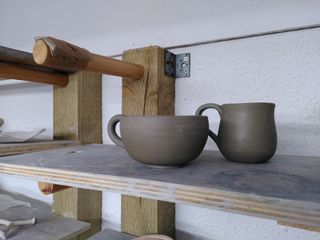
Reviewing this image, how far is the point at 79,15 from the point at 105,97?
0.31m

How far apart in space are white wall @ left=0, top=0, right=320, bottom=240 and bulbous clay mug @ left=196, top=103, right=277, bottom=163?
18cm

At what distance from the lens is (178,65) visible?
0.68 meters

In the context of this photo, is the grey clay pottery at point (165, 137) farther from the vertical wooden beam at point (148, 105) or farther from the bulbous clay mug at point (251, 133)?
the vertical wooden beam at point (148, 105)

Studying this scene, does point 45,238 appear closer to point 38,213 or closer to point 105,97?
point 38,213

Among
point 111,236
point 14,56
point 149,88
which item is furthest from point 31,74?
point 111,236

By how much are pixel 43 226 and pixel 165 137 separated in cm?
54

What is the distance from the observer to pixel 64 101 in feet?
2.54

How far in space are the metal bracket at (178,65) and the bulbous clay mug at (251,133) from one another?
0.27 metres

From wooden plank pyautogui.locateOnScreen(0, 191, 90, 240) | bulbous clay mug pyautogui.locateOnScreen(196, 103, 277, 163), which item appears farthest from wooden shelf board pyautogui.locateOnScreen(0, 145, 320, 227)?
wooden plank pyautogui.locateOnScreen(0, 191, 90, 240)

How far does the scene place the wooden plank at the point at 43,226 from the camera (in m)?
0.64

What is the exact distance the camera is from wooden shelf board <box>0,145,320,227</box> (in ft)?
0.82

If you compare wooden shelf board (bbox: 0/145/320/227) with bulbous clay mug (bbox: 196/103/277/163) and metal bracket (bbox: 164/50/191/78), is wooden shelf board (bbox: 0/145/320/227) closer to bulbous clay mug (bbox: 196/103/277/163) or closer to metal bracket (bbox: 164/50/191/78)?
bulbous clay mug (bbox: 196/103/277/163)

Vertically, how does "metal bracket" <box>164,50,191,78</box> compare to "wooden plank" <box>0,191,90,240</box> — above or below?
above

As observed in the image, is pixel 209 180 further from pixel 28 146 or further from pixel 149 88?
pixel 28 146
